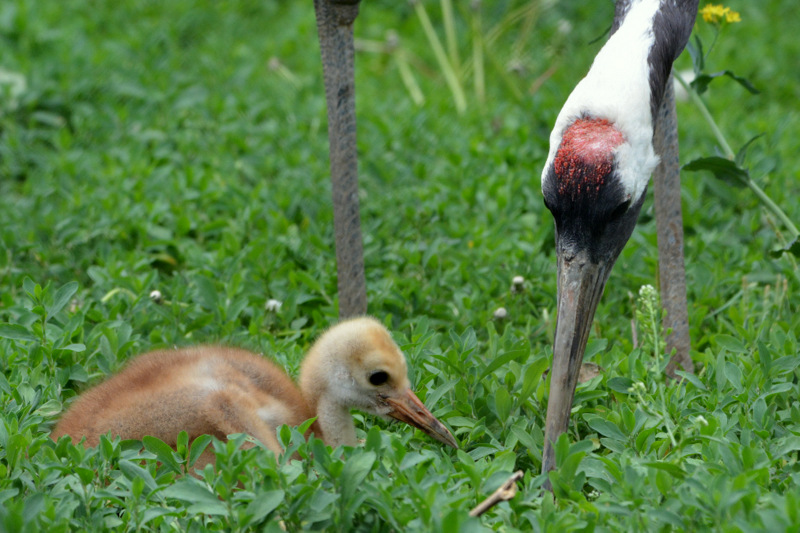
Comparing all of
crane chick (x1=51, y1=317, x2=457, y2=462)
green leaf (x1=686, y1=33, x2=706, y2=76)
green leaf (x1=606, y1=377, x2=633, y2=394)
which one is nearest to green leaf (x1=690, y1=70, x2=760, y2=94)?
green leaf (x1=686, y1=33, x2=706, y2=76)

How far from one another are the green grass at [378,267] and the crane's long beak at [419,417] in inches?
2.2

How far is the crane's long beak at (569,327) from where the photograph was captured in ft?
9.27

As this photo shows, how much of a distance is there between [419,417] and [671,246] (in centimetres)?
134

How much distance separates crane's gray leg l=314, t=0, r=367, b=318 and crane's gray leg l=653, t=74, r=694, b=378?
1159 millimetres

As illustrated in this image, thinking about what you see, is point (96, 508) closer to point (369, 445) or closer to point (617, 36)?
Result: point (369, 445)

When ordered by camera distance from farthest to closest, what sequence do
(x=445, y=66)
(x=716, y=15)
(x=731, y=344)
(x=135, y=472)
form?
(x=445, y=66), (x=716, y=15), (x=731, y=344), (x=135, y=472)

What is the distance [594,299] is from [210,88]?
4.06 meters

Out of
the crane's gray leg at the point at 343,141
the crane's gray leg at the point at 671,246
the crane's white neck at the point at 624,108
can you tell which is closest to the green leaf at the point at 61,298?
the crane's gray leg at the point at 343,141

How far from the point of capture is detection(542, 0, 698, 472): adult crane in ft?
8.89

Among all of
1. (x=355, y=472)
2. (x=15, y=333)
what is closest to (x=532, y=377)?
(x=355, y=472)

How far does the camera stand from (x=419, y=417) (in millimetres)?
2939

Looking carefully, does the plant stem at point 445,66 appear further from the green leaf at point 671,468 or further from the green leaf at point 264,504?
the green leaf at point 264,504

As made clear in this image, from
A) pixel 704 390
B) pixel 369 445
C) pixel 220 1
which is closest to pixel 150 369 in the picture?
pixel 369 445

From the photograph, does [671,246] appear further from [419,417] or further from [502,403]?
[419,417]
